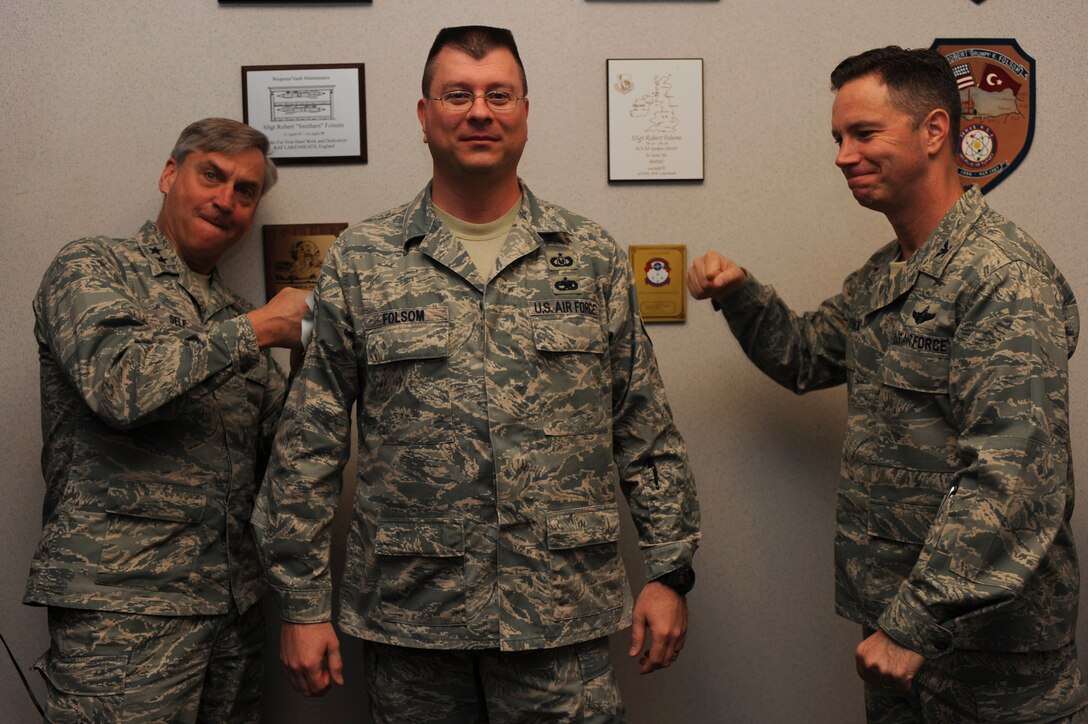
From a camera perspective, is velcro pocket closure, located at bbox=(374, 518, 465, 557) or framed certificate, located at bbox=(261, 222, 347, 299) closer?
velcro pocket closure, located at bbox=(374, 518, 465, 557)

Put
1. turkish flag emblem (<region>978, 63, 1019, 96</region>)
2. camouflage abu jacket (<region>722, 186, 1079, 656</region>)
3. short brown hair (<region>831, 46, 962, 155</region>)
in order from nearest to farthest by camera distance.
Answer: camouflage abu jacket (<region>722, 186, 1079, 656</region>) < short brown hair (<region>831, 46, 962, 155</region>) < turkish flag emblem (<region>978, 63, 1019, 96</region>)

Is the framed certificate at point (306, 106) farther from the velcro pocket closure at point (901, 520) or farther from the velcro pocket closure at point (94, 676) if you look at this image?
the velcro pocket closure at point (901, 520)

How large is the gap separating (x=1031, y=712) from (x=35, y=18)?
277cm

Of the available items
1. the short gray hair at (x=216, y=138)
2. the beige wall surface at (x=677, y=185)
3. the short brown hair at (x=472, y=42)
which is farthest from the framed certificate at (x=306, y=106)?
the short brown hair at (x=472, y=42)

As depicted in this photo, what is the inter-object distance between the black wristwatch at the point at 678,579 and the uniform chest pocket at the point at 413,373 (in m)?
0.51

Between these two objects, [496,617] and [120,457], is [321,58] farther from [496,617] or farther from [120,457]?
[496,617]

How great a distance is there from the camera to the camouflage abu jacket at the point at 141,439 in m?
2.04

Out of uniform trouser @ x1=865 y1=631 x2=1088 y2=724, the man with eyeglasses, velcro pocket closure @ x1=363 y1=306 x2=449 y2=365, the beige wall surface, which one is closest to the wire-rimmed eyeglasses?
the man with eyeglasses

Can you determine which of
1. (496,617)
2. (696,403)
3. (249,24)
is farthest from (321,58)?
(496,617)

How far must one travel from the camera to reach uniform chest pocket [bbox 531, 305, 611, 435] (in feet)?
6.38

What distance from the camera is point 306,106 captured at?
257 cm

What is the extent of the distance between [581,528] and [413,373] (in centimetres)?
44

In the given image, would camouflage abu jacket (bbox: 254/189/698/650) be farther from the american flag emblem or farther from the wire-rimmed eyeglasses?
the american flag emblem

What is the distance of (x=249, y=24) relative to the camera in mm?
2570
